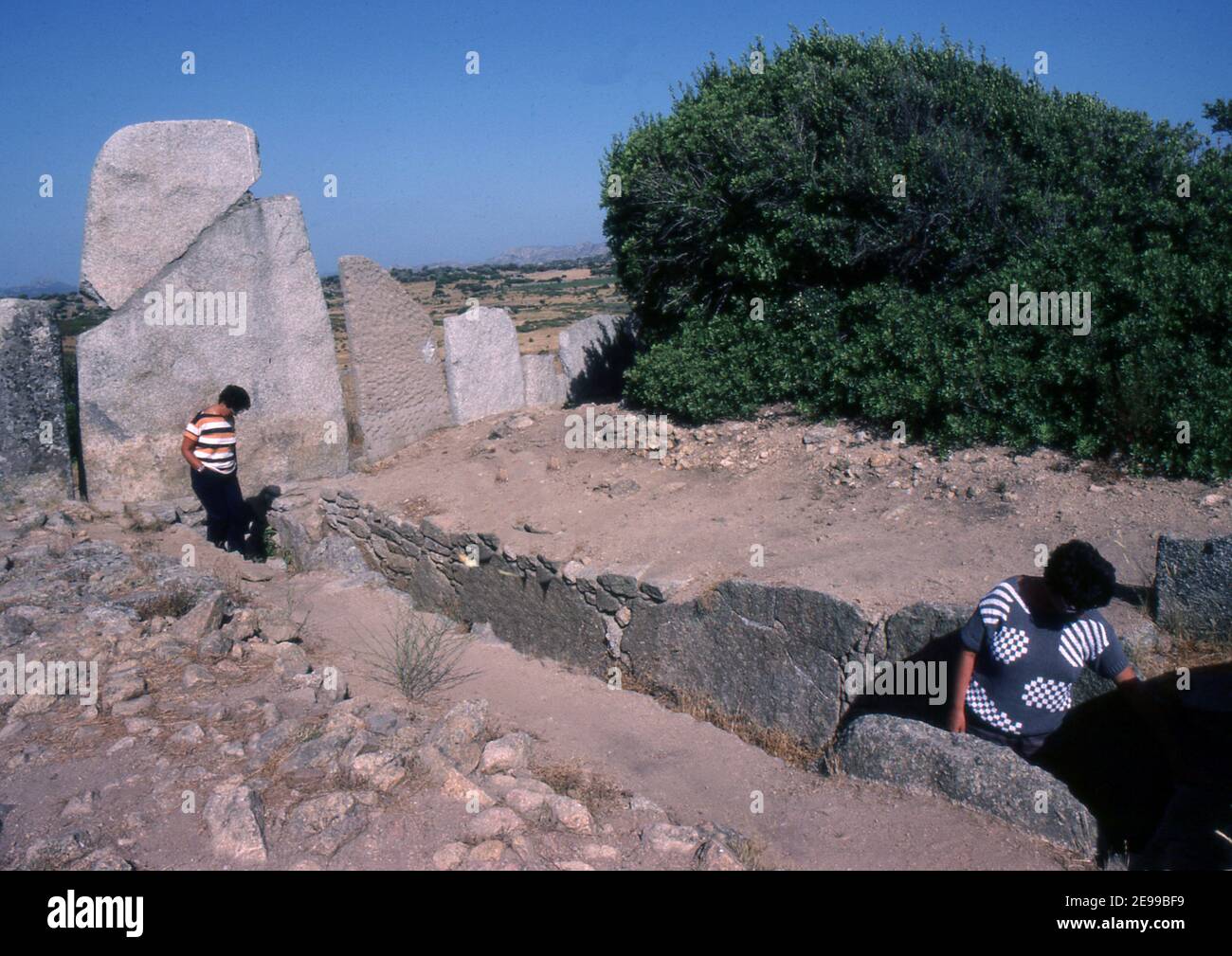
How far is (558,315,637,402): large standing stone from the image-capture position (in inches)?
470

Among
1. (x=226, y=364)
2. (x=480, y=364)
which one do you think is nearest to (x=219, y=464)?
(x=226, y=364)

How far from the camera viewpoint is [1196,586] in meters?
5.00

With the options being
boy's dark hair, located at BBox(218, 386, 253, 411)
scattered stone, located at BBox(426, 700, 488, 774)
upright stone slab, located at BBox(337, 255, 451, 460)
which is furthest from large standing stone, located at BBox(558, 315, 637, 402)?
scattered stone, located at BBox(426, 700, 488, 774)

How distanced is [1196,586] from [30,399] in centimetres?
905

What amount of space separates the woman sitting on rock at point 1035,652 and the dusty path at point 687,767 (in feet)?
1.62

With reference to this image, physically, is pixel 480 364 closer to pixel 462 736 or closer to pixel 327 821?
pixel 462 736

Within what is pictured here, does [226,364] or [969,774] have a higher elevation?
[226,364]

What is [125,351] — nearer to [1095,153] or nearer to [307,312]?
[307,312]

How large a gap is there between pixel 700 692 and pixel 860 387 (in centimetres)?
340

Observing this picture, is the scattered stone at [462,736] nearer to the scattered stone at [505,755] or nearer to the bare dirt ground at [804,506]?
the scattered stone at [505,755]

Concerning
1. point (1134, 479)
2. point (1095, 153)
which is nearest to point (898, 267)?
point (1095, 153)

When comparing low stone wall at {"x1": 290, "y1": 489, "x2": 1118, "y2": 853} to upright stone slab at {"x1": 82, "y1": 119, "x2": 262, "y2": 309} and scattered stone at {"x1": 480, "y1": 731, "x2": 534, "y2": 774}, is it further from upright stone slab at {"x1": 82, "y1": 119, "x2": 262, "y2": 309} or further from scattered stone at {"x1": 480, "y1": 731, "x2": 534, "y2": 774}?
upright stone slab at {"x1": 82, "y1": 119, "x2": 262, "y2": 309}

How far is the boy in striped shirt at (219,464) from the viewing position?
8039 mm

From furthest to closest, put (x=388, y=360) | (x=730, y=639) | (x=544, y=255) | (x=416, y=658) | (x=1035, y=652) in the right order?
(x=544, y=255)
(x=388, y=360)
(x=730, y=639)
(x=416, y=658)
(x=1035, y=652)
